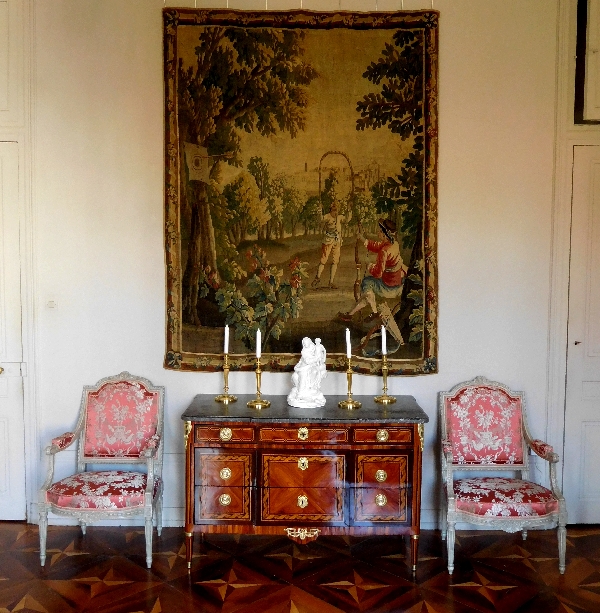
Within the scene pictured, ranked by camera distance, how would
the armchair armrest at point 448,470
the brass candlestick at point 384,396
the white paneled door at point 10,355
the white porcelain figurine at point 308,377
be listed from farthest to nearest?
1. the white paneled door at point 10,355
2. the brass candlestick at point 384,396
3. the white porcelain figurine at point 308,377
4. the armchair armrest at point 448,470

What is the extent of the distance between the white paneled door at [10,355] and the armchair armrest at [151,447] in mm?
1034

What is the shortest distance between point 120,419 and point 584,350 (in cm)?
326

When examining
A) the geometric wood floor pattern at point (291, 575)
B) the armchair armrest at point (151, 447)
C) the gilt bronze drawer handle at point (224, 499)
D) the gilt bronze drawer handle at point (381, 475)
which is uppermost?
the armchair armrest at point (151, 447)

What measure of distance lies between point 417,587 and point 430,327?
1.65 metres

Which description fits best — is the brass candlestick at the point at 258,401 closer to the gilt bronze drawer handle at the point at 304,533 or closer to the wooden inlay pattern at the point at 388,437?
the wooden inlay pattern at the point at 388,437

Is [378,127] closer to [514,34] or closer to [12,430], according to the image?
[514,34]

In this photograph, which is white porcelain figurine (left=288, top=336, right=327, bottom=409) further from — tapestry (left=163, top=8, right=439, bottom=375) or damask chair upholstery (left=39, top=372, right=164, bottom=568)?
damask chair upholstery (left=39, top=372, right=164, bottom=568)

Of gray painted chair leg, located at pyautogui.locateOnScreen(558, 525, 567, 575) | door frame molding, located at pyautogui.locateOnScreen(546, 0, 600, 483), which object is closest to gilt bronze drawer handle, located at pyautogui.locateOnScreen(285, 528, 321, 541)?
gray painted chair leg, located at pyautogui.locateOnScreen(558, 525, 567, 575)

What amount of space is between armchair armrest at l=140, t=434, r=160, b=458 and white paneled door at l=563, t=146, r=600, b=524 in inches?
111

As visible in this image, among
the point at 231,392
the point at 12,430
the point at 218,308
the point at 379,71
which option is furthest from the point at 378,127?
the point at 12,430

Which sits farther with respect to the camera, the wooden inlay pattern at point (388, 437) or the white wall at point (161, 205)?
the white wall at point (161, 205)

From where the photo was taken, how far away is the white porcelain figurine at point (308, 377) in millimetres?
3900

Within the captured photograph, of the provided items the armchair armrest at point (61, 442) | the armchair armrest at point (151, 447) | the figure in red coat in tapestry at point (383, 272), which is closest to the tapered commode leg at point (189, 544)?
the armchair armrest at point (151, 447)

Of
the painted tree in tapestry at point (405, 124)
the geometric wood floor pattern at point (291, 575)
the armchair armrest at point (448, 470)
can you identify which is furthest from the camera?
the painted tree in tapestry at point (405, 124)
